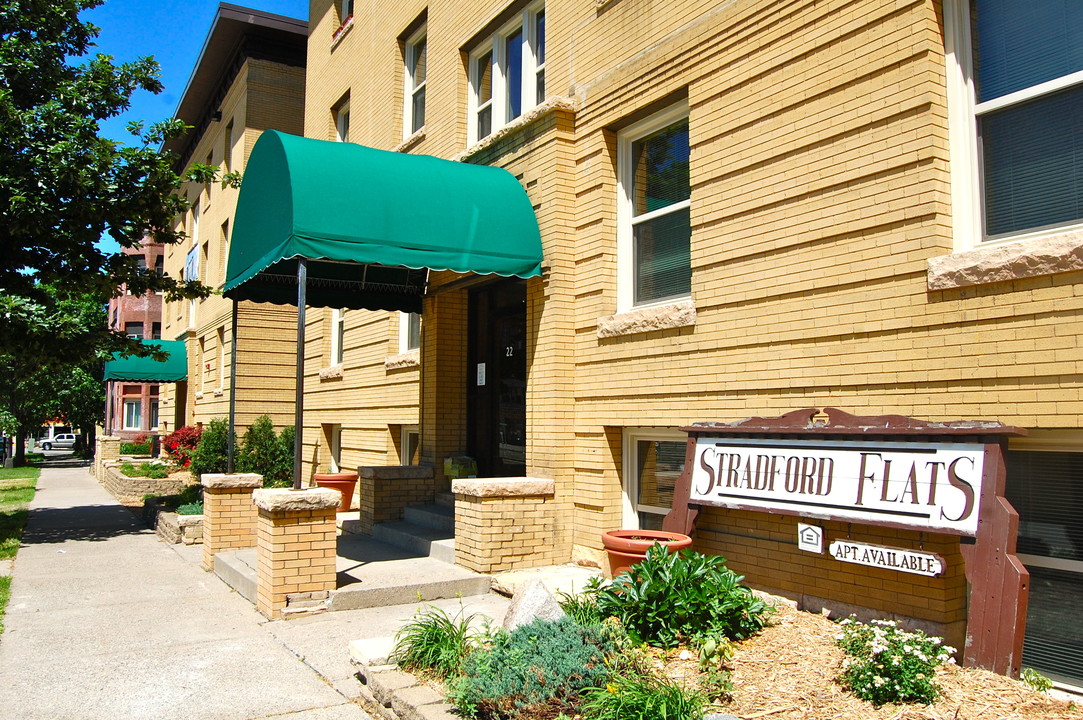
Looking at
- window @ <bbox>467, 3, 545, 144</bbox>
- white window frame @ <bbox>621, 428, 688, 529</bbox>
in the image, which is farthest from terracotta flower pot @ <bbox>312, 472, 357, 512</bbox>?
white window frame @ <bbox>621, 428, 688, 529</bbox>

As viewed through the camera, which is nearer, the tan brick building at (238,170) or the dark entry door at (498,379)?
the dark entry door at (498,379)

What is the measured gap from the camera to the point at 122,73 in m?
13.9

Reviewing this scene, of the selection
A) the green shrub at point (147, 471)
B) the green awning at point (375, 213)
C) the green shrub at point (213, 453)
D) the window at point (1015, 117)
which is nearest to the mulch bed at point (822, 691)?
the window at point (1015, 117)

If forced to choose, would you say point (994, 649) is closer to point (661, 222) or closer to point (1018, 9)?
point (1018, 9)

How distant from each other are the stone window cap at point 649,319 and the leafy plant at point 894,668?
3.40 m

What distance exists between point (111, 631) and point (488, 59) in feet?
27.7

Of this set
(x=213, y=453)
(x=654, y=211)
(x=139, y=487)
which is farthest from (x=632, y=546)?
(x=139, y=487)

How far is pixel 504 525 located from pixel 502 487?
39 cm

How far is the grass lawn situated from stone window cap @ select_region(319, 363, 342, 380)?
5.63 metres

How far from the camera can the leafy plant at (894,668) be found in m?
4.00

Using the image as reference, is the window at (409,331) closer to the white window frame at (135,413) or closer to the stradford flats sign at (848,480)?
the stradford flats sign at (848,480)

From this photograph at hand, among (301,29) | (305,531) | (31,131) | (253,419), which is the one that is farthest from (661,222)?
(301,29)

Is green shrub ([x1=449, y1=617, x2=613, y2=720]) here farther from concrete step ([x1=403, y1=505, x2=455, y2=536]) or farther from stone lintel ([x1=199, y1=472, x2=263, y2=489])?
stone lintel ([x1=199, y1=472, x2=263, y2=489])

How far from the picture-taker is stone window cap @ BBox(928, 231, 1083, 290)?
450 centimetres
